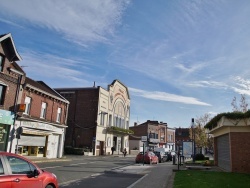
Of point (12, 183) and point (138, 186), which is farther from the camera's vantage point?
point (138, 186)

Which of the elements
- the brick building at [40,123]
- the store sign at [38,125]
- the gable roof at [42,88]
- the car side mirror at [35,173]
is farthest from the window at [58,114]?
the car side mirror at [35,173]

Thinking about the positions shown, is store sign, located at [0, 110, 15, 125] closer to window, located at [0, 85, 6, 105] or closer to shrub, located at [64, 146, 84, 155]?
window, located at [0, 85, 6, 105]

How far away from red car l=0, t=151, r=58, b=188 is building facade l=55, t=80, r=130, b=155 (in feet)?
125

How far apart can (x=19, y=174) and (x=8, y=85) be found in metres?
20.1

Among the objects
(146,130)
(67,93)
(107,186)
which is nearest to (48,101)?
(67,93)

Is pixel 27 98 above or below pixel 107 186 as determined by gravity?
above

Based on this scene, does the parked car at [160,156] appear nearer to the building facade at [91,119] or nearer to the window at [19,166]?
the building facade at [91,119]

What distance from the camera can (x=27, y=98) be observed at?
2891cm

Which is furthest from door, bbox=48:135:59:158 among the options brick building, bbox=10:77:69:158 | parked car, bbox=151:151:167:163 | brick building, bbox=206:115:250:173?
brick building, bbox=206:115:250:173

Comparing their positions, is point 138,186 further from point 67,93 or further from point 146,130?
point 146,130

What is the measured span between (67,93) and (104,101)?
6.54 metres

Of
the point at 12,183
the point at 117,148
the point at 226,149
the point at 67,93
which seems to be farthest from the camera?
the point at 117,148

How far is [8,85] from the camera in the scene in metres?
25.4

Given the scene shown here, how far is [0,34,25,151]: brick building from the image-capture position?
81.6 ft
